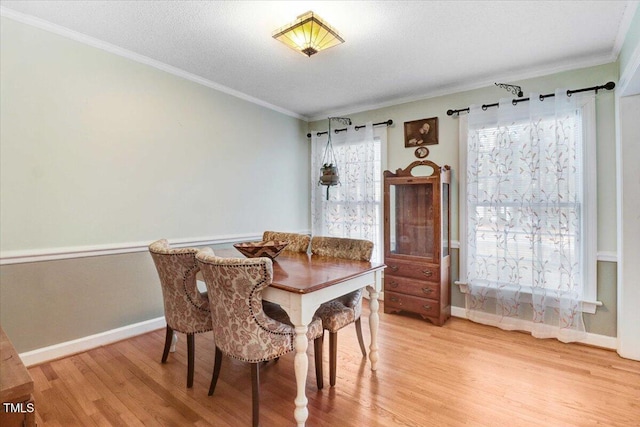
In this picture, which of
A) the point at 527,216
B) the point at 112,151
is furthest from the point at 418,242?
the point at 112,151

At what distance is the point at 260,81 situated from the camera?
11.0 ft

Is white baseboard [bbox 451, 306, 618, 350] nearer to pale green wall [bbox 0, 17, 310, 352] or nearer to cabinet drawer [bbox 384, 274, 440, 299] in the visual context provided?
cabinet drawer [bbox 384, 274, 440, 299]

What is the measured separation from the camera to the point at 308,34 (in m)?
2.18

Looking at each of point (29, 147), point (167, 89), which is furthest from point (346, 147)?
point (29, 147)

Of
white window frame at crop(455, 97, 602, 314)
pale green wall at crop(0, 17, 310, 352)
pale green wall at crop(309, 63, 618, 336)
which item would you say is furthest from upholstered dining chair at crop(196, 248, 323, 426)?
white window frame at crop(455, 97, 602, 314)

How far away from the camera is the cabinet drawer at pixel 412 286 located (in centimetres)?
322

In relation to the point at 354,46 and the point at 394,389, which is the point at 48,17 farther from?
the point at 394,389

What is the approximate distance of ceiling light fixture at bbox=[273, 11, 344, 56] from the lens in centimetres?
207

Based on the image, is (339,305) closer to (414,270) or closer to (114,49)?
(414,270)

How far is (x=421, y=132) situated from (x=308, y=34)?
6.46ft

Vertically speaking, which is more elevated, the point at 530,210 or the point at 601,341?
the point at 530,210

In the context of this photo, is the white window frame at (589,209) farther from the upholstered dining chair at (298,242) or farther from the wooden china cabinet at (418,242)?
the upholstered dining chair at (298,242)

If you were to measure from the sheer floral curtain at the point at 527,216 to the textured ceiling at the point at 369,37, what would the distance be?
437mm

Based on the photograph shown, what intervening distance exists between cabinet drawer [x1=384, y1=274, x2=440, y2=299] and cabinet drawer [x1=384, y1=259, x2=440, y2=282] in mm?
44
